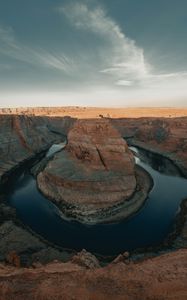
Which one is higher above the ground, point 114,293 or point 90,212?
point 114,293

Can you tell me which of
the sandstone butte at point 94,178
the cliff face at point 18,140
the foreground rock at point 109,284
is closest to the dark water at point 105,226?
the sandstone butte at point 94,178

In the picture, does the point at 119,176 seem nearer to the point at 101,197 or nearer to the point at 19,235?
the point at 101,197

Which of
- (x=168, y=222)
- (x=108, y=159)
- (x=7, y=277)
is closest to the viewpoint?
(x=7, y=277)

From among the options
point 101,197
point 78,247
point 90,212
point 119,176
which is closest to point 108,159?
point 119,176

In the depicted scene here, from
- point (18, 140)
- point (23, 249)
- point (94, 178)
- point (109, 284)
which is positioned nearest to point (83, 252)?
point (23, 249)

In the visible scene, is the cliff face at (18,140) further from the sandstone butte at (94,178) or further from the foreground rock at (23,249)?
the foreground rock at (23,249)

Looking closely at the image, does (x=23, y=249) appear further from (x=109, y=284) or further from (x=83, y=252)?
(x=109, y=284)

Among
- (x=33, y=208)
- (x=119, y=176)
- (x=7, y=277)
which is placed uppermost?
(x=7, y=277)

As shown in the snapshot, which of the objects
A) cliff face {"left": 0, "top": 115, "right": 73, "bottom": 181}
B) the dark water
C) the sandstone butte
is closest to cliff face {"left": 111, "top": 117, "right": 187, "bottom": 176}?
the sandstone butte

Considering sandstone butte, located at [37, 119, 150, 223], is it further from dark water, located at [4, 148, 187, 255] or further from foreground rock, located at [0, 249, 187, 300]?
foreground rock, located at [0, 249, 187, 300]
